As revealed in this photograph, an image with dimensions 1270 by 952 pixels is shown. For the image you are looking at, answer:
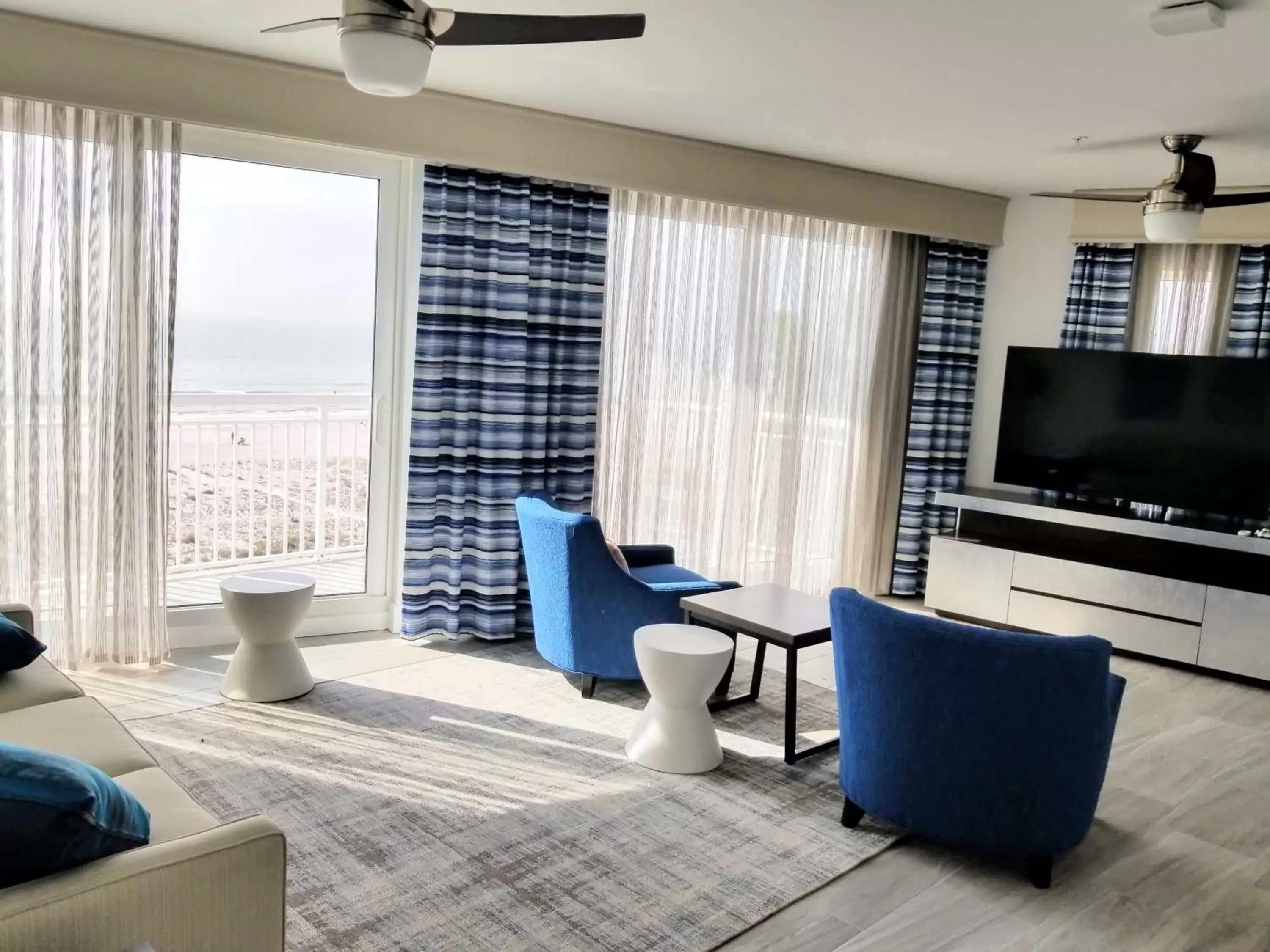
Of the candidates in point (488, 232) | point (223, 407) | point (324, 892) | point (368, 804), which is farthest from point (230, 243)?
point (324, 892)

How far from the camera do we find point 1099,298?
5.92 meters

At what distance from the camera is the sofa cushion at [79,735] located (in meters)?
2.46

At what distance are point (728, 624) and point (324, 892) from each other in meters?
1.72

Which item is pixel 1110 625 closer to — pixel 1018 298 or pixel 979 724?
pixel 1018 298

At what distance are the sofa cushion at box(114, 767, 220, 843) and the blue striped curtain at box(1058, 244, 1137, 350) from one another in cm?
507

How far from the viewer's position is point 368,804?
3273mm

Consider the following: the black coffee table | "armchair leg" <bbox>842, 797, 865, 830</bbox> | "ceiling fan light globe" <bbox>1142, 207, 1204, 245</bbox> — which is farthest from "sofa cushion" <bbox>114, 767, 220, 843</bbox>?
"ceiling fan light globe" <bbox>1142, 207, 1204, 245</bbox>

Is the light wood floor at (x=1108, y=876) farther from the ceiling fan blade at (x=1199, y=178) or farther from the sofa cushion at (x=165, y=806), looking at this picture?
the ceiling fan blade at (x=1199, y=178)

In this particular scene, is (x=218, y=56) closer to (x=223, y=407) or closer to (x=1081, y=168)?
(x=223, y=407)

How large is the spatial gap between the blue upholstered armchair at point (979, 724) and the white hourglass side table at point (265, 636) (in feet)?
6.94

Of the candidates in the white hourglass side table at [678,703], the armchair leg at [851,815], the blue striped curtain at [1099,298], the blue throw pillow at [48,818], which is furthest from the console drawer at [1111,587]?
the blue throw pillow at [48,818]

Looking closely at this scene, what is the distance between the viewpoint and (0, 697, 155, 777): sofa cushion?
2.46m

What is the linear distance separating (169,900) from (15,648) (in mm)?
1415

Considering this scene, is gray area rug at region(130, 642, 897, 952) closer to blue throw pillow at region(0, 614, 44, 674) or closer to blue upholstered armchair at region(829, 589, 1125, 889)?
blue upholstered armchair at region(829, 589, 1125, 889)
